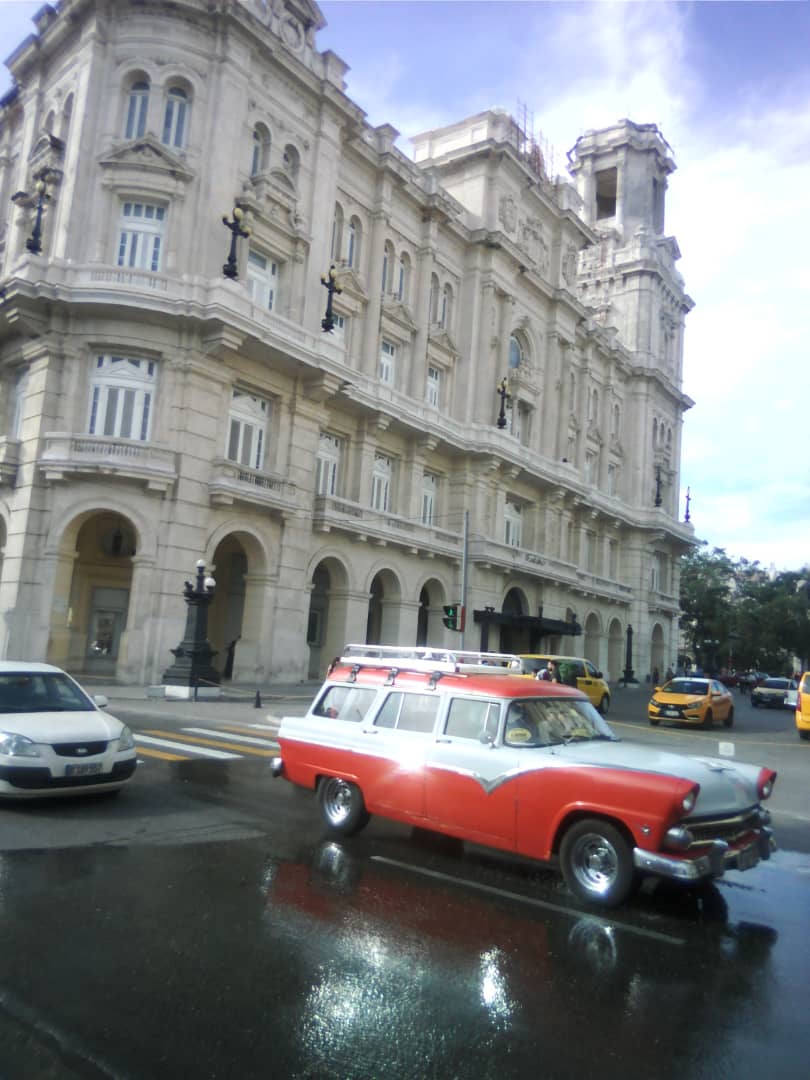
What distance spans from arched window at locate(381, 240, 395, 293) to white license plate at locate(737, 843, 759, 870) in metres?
32.1

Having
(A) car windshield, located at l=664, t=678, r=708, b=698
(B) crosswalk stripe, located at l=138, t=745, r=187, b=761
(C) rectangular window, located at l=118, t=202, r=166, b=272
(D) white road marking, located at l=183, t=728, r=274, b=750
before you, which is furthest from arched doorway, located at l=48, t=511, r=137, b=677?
(A) car windshield, located at l=664, t=678, r=708, b=698

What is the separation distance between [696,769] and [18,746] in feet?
21.5

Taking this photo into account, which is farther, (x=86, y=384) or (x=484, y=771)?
(x=86, y=384)

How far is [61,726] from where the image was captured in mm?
8812

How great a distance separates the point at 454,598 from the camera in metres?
37.4

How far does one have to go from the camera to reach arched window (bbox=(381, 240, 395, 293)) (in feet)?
117

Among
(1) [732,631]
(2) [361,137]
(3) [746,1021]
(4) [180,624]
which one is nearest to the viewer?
(3) [746,1021]

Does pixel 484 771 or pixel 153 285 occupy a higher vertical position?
pixel 153 285

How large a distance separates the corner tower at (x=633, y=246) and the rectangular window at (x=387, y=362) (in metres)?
26.9

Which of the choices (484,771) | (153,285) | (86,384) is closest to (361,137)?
(153,285)

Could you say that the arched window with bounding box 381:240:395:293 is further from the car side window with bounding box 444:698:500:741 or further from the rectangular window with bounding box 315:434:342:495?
the car side window with bounding box 444:698:500:741

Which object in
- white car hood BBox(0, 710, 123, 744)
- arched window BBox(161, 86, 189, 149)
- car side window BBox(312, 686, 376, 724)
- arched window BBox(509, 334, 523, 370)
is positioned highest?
arched window BBox(161, 86, 189, 149)

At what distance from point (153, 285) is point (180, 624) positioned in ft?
35.1

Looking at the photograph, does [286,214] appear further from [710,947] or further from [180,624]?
[710,947]
